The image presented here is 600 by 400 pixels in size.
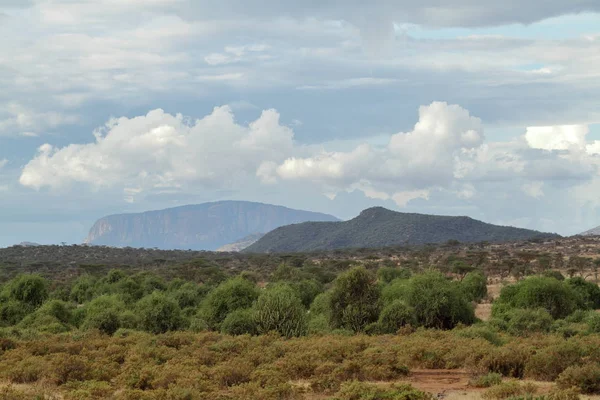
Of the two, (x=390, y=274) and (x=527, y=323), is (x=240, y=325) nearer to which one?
(x=527, y=323)

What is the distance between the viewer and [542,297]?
56969 mm

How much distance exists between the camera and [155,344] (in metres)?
39.1

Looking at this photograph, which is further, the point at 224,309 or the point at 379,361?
the point at 224,309

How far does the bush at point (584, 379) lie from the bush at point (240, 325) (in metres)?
26.4

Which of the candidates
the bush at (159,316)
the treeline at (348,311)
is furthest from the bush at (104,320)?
the bush at (159,316)

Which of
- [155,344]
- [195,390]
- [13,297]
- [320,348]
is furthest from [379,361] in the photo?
[13,297]

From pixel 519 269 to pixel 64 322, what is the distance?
55.0 meters

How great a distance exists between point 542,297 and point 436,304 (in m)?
10.6

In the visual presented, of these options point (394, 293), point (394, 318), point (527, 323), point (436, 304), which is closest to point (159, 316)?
point (394, 318)

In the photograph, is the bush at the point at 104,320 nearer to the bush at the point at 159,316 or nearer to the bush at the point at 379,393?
the bush at the point at 159,316

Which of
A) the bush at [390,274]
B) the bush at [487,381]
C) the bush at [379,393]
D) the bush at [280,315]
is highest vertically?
the bush at [390,274]

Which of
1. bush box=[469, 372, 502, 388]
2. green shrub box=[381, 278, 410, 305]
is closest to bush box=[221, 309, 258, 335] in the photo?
green shrub box=[381, 278, 410, 305]

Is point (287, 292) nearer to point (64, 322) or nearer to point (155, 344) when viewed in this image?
point (155, 344)

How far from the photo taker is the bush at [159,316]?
53812 millimetres
